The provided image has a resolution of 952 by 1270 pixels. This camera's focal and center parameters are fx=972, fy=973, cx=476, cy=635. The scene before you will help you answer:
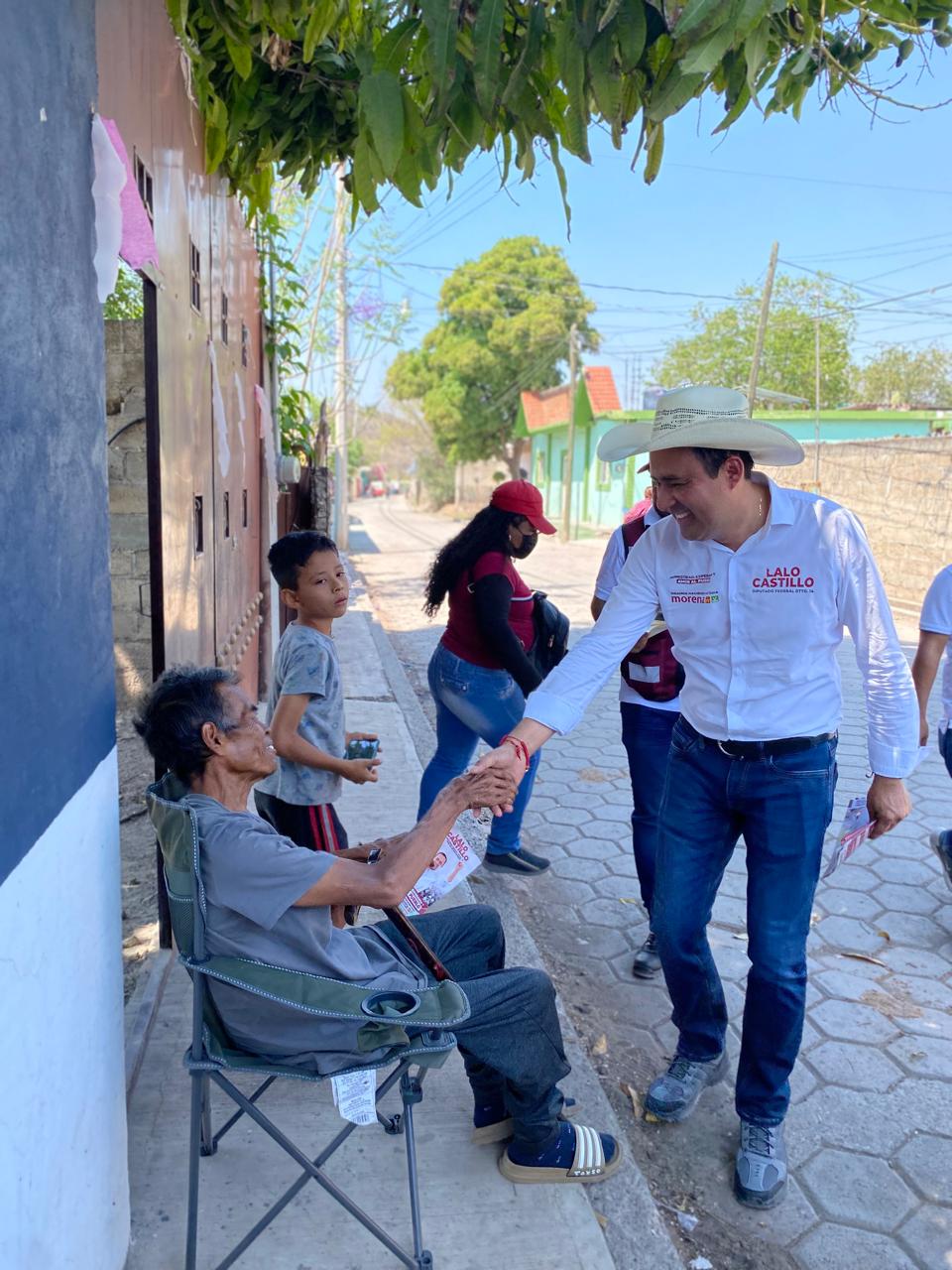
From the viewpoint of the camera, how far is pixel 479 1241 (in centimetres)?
225

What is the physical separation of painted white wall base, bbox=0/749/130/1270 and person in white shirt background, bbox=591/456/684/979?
195 cm

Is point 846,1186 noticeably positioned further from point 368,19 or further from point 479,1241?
point 368,19

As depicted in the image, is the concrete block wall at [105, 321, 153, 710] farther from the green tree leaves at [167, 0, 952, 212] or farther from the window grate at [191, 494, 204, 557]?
the green tree leaves at [167, 0, 952, 212]

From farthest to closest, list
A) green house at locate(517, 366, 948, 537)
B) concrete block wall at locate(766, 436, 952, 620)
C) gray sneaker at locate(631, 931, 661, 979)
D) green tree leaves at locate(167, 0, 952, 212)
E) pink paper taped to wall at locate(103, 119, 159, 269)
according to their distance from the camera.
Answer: green house at locate(517, 366, 948, 537) → concrete block wall at locate(766, 436, 952, 620) → gray sneaker at locate(631, 931, 661, 979) → pink paper taped to wall at locate(103, 119, 159, 269) → green tree leaves at locate(167, 0, 952, 212)

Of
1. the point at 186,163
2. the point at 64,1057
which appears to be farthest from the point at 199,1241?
the point at 186,163

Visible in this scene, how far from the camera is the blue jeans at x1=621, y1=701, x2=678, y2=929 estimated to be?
3463 mm

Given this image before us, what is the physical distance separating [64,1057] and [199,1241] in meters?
0.88

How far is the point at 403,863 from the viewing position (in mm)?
2100

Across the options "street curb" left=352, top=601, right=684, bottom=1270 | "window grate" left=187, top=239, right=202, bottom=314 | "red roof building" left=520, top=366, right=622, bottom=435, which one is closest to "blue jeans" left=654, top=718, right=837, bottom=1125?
"street curb" left=352, top=601, right=684, bottom=1270

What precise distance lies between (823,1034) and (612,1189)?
3.84 feet

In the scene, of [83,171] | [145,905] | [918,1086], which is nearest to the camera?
[83,171]

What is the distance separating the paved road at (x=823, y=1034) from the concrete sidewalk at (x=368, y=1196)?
214 millimetres

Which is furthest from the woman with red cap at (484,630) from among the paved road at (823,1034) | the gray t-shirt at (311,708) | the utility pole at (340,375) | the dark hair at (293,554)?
the utility pole at (340,375)

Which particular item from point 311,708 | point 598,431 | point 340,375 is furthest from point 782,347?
point 311,708
